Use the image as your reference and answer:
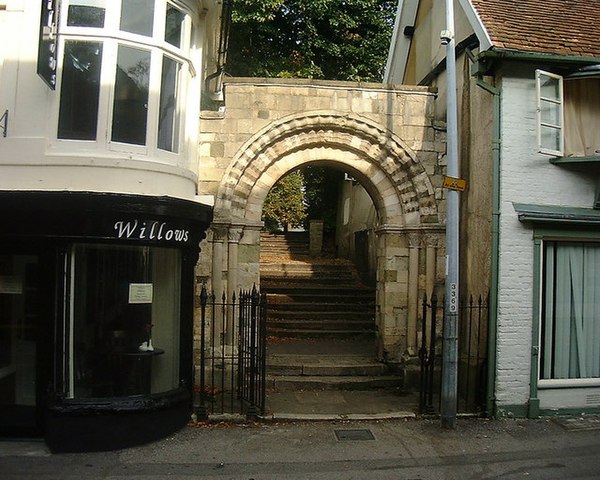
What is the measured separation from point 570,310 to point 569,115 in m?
2.97

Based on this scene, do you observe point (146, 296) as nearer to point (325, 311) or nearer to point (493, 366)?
point (493, 366)

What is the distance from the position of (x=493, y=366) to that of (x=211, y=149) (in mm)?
5520

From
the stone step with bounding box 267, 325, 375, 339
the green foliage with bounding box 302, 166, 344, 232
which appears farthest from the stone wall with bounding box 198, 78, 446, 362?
the green foliage with bounding box 302, 166, 344, 232

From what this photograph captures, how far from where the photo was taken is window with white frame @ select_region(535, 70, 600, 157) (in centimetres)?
835

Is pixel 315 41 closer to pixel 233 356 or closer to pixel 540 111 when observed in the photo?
pixel 540 111

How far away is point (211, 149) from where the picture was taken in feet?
30.5

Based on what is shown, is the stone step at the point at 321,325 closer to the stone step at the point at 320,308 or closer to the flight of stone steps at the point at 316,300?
Result: the flight of stone steps at the point at 316,300

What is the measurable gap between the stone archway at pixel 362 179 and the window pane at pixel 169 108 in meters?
1.62

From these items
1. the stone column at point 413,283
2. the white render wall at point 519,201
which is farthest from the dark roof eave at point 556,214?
the stone column at point 413,283

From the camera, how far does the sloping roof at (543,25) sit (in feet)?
27.5

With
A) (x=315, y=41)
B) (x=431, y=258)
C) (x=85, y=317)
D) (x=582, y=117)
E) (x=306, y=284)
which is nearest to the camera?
(x=85, y=317)

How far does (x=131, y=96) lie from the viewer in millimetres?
7125

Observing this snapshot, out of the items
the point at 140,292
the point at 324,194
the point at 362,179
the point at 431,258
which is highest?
the point at 324,194

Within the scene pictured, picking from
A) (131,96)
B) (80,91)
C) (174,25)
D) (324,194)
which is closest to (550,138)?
(174,25)
